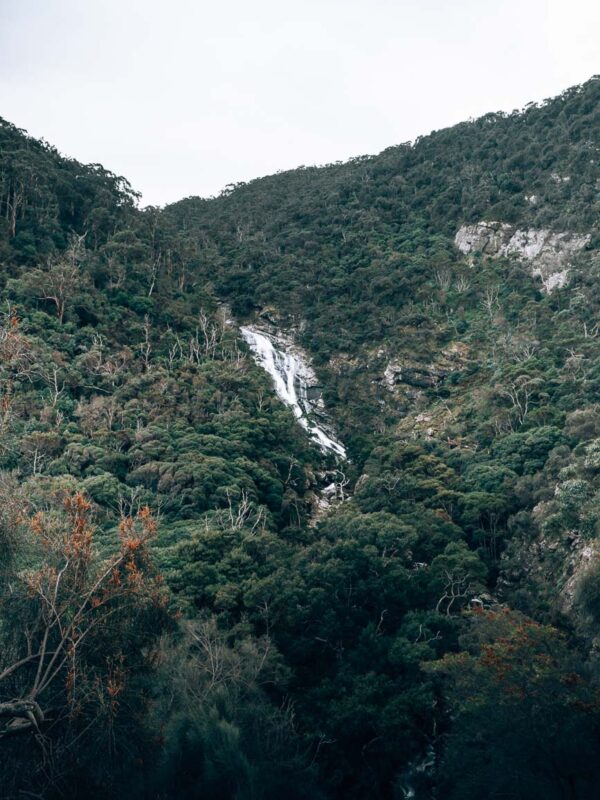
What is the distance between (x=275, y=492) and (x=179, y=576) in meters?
14.1

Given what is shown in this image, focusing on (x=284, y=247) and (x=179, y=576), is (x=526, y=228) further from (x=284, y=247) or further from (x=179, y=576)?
(x=179, y=576)

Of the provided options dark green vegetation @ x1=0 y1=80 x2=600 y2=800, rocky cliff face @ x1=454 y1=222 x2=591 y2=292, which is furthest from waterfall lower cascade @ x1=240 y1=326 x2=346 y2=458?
rocky cliff face @ x1=454 y1=222 x2=591 y2=292

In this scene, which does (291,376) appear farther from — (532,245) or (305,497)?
(532,245)

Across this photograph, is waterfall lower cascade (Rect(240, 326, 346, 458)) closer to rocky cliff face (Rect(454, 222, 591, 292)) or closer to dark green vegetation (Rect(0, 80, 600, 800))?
dark green vegetation (Rect(0, 80, 600, 800))

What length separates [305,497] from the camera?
46.3m

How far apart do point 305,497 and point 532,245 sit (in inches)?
1436

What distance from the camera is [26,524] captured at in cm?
1576

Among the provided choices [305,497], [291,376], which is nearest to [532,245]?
[291,376]

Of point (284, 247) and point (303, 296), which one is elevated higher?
point (284, 247)

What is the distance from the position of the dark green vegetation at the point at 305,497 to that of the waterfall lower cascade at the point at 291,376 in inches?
76.6

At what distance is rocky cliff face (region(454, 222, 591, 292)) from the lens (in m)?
64.9

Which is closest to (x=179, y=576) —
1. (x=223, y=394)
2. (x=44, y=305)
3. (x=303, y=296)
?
(x=223, y=394)

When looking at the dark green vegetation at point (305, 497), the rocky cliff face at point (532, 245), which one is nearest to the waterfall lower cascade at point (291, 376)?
the dark green vegetation at point (305, 497)

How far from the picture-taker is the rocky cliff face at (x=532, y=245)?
213ft
